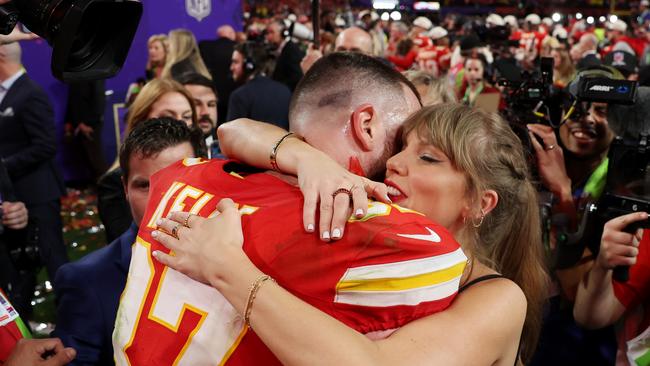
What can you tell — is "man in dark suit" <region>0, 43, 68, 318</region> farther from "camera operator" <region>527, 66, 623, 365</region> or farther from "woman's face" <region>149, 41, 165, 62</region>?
"camera operator" <region>527, 66, 623, 365</region>

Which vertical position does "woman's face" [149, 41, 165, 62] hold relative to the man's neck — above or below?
below

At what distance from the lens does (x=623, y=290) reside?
2.09m

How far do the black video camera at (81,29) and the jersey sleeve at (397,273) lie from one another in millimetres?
943

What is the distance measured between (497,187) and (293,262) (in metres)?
0.77

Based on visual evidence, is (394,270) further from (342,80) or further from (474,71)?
(474,71)

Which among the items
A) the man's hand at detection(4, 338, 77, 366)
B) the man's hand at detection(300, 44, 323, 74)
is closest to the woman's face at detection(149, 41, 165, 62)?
the man's hand at detection(300, 44, 323, 74)

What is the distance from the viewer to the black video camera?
1.58 meters

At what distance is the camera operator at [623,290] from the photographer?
1.96 meters

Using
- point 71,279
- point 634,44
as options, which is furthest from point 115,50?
point 634,44

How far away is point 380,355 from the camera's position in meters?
1.06

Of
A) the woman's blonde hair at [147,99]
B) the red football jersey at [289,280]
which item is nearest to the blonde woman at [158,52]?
the woman's blonde hair at [147,99]

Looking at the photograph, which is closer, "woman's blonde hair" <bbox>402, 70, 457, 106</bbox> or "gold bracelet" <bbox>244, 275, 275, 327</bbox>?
"gold bracelet" <bbox>244, 275, 275, 327</bbox>

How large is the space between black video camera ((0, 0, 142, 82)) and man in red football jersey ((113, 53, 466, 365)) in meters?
0.44

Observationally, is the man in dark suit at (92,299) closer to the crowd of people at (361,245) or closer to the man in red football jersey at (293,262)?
the crowd of people at (361,245)
